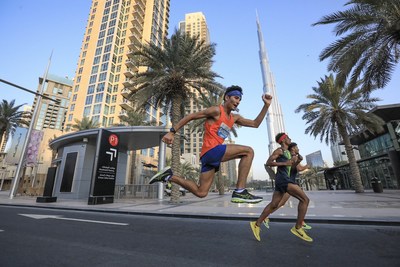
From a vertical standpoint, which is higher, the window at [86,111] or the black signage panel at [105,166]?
the window at [86,111]

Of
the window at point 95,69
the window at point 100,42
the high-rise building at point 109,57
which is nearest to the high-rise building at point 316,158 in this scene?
the high-rise building at point 109,57

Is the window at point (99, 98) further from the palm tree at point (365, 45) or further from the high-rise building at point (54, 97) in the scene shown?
the palm tree at point (365, 45)

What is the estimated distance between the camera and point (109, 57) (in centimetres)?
5719

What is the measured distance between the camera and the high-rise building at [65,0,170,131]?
53188 mm

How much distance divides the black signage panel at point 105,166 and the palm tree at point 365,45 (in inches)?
558

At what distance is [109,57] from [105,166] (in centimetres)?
5167

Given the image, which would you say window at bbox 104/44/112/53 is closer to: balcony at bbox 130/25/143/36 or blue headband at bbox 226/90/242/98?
balcony at bbox 130/25/143/36

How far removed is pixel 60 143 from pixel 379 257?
81.4ft

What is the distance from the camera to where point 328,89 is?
756 inches

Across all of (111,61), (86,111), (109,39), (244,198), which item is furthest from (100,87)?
(244,198)

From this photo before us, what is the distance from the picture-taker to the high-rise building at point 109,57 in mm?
53188

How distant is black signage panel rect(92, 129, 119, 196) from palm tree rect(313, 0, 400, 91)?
46.5 ft

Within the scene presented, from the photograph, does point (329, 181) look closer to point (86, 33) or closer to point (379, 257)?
point (379, 257)

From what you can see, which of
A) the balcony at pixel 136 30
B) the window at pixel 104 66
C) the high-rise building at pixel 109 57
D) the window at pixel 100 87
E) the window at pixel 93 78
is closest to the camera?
the high-rise building at pixel 109 57
